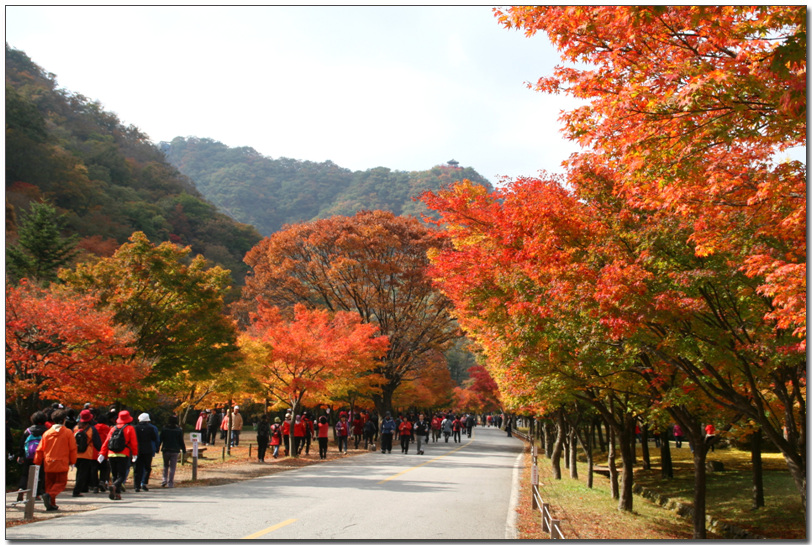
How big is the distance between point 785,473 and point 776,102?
2069cm

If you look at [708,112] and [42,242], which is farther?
[42,242]

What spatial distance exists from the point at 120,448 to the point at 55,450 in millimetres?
1925

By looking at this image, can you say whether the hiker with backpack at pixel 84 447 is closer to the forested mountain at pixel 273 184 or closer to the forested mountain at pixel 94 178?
the forested mountain at pixel 94 178

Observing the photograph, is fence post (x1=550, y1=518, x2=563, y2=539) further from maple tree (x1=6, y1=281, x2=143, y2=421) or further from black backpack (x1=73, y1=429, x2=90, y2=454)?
maple tree (x1=6, y1=281, x2=143, y2=421)

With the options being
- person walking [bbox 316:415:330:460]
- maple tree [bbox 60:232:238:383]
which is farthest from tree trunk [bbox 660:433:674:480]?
maple tree [bbox 60:232:238:383]

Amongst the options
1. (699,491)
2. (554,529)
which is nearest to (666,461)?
(699,491)

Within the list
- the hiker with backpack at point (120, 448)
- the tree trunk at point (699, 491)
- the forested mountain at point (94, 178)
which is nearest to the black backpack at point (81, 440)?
the hiker with backpack at point (120, 448)

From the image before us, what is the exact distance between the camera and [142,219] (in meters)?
54.0

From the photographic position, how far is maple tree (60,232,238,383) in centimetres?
1798

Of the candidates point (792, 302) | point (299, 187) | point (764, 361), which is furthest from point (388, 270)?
point (299, 187)

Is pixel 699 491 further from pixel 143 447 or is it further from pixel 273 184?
pixel 273 184

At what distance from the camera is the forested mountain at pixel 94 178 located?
4300cm

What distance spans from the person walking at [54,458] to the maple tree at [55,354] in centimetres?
253

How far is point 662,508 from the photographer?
17.4 meters
